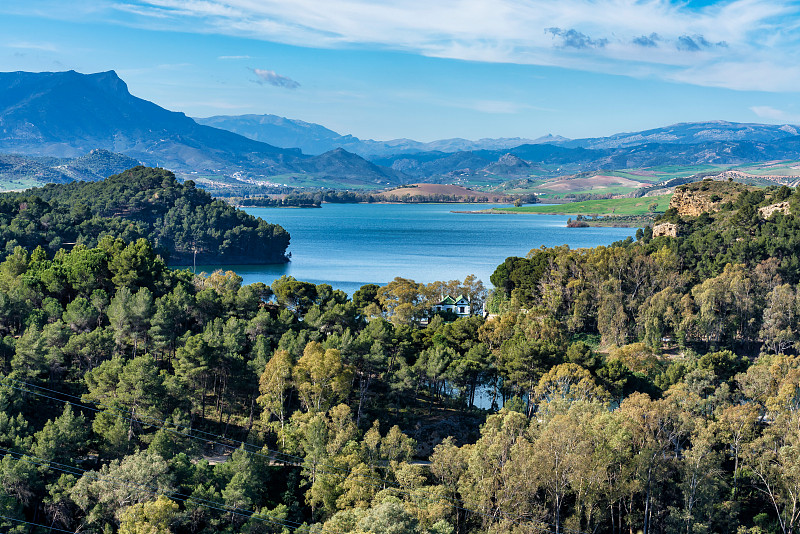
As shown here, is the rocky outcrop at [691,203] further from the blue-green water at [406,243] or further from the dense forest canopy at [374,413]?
the dense forest canopy at [374,413]

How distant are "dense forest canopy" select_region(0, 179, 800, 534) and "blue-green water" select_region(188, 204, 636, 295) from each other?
1146 inches

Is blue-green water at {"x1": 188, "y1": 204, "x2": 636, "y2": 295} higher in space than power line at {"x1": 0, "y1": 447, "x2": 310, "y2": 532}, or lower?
higher

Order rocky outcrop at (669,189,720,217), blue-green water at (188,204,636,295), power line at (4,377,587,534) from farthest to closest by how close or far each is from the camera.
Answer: blue-green water at (188,204,636,295), rocky outcrop at (669,189,720,217), power line at (4,377,587,534)

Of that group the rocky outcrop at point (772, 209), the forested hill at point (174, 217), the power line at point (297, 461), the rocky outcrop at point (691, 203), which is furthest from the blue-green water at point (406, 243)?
the power line at point (297, 461)

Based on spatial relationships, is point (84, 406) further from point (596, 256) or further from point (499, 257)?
point (499, 257)

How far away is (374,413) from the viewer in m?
34.4

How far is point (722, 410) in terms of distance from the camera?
3036 cm


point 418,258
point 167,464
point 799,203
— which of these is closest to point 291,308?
point 167,464

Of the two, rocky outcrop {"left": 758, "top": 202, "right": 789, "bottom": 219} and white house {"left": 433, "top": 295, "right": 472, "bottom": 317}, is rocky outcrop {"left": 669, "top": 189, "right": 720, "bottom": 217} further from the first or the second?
white house {"left": 433, "top": 295, "right": 472, "bottom": 317}

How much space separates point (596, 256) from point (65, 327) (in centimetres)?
3682

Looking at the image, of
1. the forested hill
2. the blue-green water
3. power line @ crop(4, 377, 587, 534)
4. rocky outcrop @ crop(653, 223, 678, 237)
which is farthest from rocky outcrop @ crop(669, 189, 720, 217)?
power line @ crop(4, 377, 587, 534)

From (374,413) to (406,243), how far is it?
292 feet

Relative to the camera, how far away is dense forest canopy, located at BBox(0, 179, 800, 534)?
78.8 feet

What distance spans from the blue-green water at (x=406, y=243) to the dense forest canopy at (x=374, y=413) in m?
29.1
